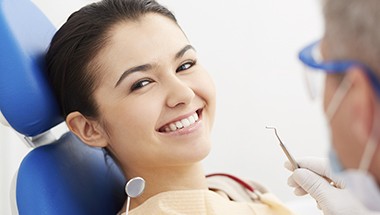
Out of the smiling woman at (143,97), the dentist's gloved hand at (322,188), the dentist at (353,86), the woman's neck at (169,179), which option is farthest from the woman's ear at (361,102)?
the woman's neck at (169,179)

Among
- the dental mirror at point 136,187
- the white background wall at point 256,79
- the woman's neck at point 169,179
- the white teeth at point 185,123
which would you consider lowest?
the white background wall at point 256,79

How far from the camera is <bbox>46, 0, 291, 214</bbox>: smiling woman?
1570mm

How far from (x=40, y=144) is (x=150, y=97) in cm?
36

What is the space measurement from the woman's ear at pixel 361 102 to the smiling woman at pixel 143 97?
29.5 inches

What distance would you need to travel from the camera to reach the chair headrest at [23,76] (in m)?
1.52

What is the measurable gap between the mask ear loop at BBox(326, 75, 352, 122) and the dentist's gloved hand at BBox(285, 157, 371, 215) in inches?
23.9

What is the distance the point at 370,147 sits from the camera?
2.77 feet

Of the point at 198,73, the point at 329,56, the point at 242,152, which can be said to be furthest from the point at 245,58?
the point at 329,56

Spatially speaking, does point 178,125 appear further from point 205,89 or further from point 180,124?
point 205,89

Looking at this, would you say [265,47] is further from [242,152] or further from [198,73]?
[198,73]

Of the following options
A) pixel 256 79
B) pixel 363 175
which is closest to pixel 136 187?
pixel 363 175

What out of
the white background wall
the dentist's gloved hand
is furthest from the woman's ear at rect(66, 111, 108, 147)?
the white background wall

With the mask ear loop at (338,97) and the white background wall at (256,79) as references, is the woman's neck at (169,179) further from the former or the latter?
the white background wall at (256,79)

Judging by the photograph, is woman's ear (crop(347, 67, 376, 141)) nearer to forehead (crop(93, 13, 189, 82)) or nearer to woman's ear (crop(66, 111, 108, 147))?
forehead (crop(93, 13, 189, 82))
